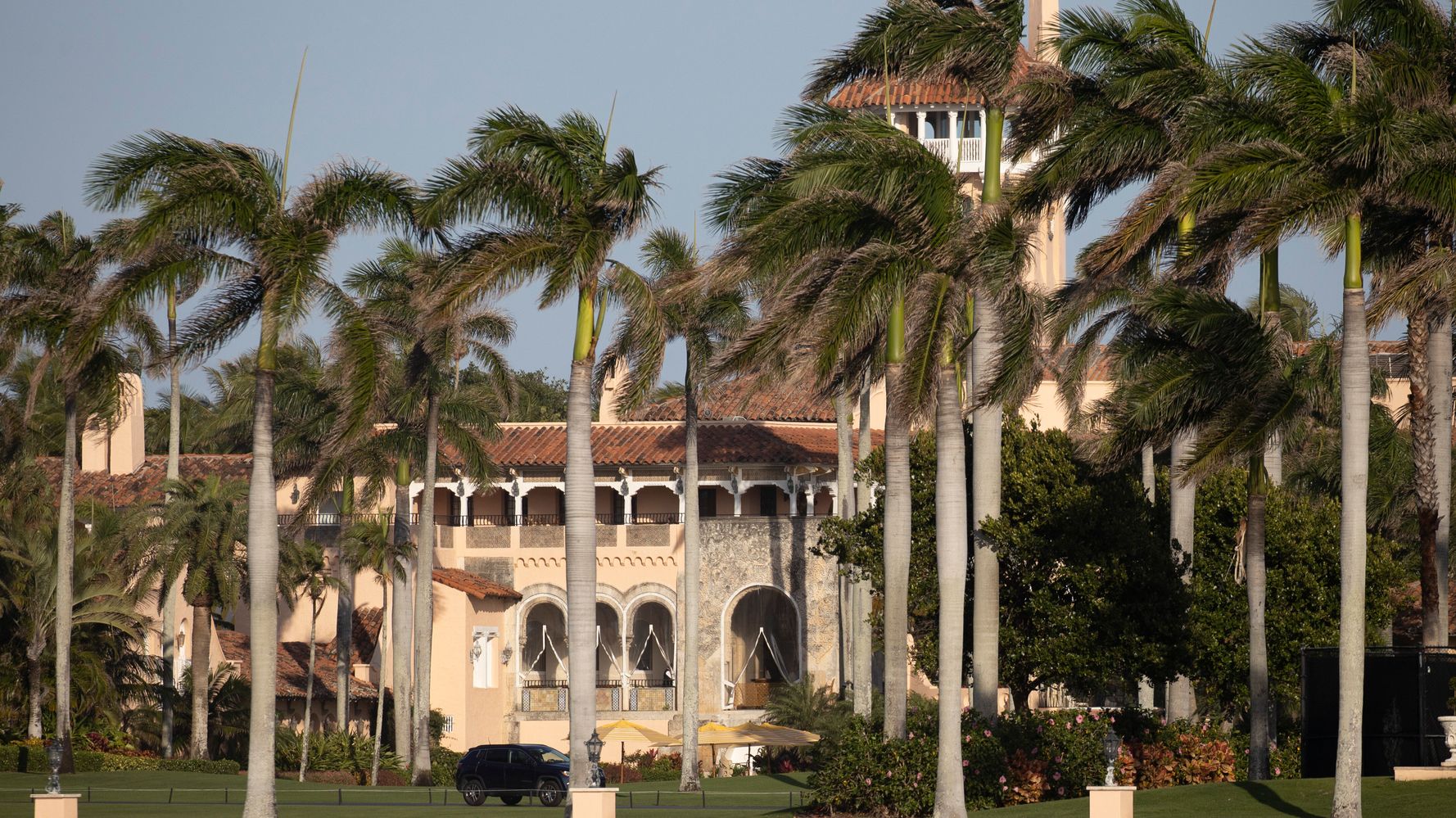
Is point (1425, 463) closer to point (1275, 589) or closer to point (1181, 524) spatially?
point (1181, 524)

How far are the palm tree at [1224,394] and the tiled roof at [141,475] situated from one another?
3841 centimetres

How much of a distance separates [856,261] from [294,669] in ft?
120

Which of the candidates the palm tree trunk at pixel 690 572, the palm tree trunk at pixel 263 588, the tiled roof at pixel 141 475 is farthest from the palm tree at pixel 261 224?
Result: the tiled roof at pixel 141 475

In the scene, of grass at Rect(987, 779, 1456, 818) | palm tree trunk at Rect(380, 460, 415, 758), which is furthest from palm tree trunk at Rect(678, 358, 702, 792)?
grass at Rect(987, 779, 1456, 818)

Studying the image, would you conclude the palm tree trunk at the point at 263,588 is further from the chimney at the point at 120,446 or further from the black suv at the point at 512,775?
the chimney at the point at 120,446

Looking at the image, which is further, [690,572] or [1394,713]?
[690,572]

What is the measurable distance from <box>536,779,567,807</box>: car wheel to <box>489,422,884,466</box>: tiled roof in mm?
18641

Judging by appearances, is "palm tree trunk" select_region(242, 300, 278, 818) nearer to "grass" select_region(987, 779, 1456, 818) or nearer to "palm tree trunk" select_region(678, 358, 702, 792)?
"grass" select_region(987, 779, 1456, 818)

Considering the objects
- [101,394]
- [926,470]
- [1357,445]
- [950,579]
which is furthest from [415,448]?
[1357,445]

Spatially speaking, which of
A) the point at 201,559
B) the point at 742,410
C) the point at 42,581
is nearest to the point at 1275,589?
the point at 742,410

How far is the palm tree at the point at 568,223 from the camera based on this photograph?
23344mm

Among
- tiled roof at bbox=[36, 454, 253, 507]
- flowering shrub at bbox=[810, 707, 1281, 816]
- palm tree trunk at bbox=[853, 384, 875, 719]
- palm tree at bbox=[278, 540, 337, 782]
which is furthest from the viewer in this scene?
tiled roof at bbox=[36, 454, 253, 507]

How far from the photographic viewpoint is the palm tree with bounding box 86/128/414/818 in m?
22.5

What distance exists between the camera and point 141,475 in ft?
196
